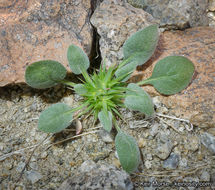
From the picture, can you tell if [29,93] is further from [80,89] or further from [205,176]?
[205,176]

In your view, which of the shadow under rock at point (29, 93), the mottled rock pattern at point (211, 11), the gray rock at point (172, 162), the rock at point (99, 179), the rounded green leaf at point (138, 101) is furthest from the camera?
the mottled rock pattern at point (211, 11)

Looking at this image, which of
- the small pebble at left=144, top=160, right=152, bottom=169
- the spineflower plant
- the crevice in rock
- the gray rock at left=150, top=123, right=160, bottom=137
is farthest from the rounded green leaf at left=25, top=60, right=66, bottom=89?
the small pebble at left=144, top=160, right=152, bottom=169

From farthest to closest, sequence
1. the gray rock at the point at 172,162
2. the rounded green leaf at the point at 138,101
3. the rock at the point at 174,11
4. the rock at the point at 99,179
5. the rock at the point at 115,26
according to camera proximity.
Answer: the rock at the point at 174,11, the rock at the point at 115,26, the gray rock at the point at 172,162, the rounded green leaf at the point at 138,101, the rock at the point at 99,179

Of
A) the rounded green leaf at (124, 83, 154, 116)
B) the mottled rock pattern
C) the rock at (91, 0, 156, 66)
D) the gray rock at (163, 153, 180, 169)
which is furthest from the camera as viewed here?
the mottled rock pattern

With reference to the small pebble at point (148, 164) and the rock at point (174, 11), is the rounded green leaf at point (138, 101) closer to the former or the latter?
the small pebble at point (148, 164)

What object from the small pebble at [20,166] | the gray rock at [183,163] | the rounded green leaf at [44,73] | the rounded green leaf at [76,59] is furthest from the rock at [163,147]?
the small pebble at [20,166]

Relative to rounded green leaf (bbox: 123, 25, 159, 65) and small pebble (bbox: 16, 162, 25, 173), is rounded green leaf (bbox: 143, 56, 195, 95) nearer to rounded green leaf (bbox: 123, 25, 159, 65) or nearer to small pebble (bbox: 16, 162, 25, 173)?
rounded green leaf (bbox: 123, 25, 159, 65)

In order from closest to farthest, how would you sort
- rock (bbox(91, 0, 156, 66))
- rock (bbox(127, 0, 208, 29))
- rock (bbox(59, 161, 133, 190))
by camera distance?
rock (bbox(59, 161, 133, 190))
rock (bbox(91, 0, 156, 66))
rock (bbox(127, 0, 208, 29))
